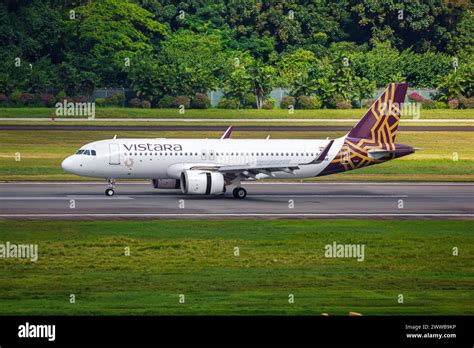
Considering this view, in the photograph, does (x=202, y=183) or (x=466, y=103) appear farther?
(x=466, y=103)

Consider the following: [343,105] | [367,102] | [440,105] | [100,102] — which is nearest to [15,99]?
[100,102]

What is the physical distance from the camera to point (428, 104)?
122375 mm

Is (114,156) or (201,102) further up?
(201,102)

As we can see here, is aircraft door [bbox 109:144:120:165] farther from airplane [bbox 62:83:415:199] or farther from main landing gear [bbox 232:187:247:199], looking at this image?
main landing gear [bbox 232:187:247:199]

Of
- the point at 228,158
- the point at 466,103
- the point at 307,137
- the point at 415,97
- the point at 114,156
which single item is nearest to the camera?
the point at 114,156

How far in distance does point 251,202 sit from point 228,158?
14.3 ft

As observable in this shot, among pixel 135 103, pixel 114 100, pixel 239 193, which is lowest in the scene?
pixel 239 193

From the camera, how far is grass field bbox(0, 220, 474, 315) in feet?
110

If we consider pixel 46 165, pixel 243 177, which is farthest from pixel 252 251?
pixel 46 165

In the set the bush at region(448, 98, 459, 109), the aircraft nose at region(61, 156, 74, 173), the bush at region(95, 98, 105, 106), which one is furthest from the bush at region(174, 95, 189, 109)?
the aircraft nose at region(61, 156, 74, 173)

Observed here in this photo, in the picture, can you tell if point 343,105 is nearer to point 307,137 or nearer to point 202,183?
point 307,137

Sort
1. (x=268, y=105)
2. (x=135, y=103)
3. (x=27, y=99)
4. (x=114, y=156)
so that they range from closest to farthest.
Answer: (x=114, y=156), (x=27, y=99), (x=135, y=103), (x=268, y=105)

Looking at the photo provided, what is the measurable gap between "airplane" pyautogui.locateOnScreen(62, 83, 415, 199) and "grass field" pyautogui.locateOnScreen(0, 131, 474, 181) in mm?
10678

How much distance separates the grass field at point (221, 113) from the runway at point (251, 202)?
39.4 m
